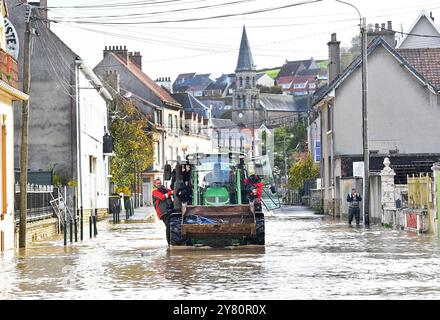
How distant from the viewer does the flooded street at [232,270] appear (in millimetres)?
18188

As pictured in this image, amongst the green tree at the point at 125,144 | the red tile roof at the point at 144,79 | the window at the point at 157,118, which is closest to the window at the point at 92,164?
the green tree at the point at 125,144

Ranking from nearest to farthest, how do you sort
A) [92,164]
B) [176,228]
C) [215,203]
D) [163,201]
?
1. [176,228]
2. [215,203]
3. [163,201]
4. [92,164]

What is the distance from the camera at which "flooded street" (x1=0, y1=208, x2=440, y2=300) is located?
716 inches

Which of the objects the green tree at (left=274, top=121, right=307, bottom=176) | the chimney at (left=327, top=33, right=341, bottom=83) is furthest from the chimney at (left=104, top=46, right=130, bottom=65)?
the green tree at (left=274, top=121, right=307, bottom=176)

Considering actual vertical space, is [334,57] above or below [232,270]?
above

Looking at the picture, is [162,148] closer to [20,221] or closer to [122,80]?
[122,80]

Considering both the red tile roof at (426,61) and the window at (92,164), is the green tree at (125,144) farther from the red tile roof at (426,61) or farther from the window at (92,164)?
the red tile roof at (426,61)

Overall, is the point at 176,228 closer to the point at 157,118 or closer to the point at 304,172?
the point at 304,172

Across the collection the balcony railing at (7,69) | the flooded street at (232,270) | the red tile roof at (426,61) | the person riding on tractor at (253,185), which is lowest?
the flooded street at (232,270)

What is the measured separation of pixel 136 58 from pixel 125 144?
87.9ft

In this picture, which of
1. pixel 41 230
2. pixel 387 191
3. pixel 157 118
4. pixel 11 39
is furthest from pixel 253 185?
pixel 157 118

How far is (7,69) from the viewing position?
31922 millimetres

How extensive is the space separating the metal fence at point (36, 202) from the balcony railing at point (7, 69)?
459 cm
